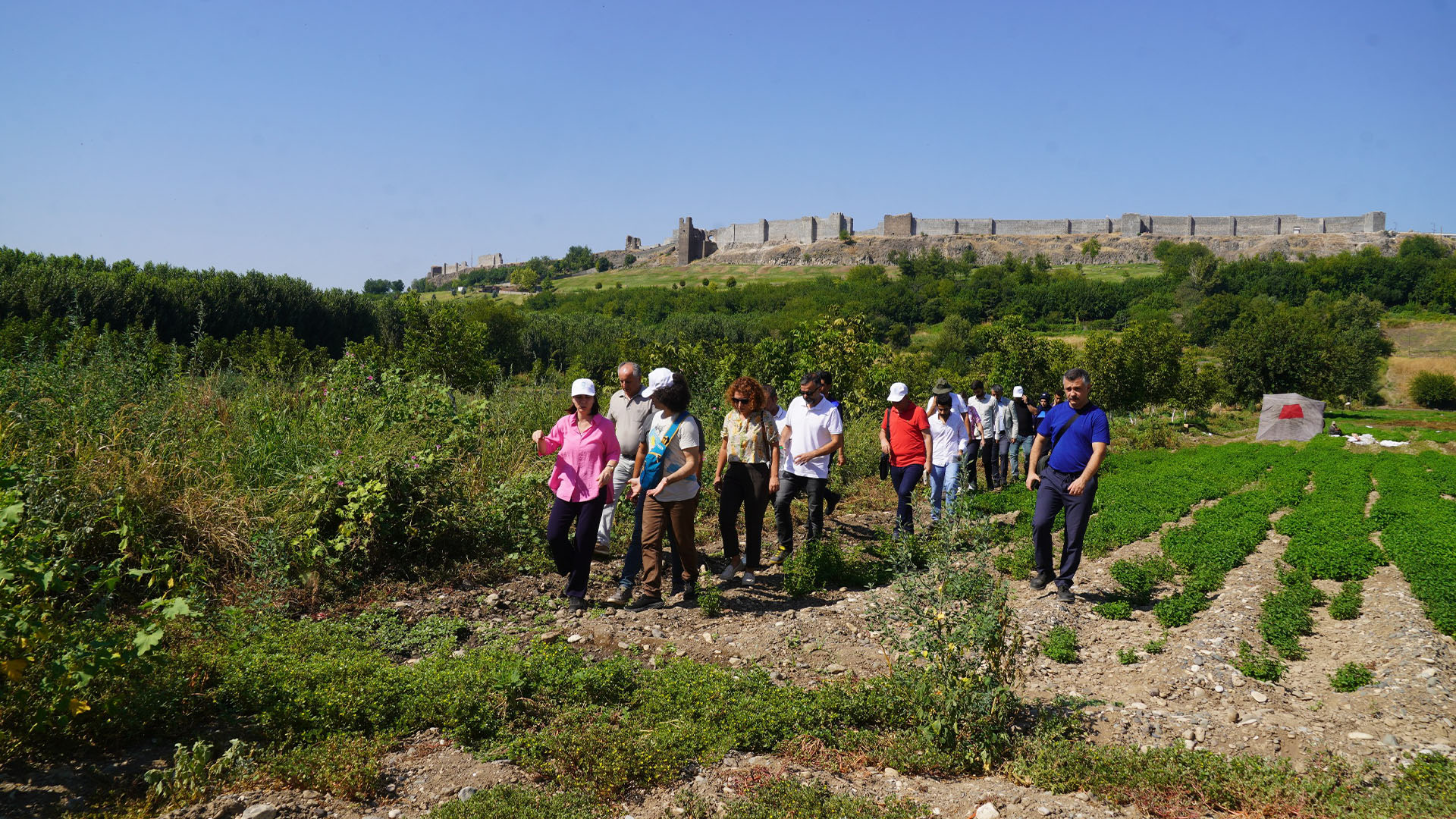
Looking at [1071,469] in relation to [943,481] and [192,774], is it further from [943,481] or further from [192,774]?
[192,774]

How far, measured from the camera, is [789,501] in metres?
7.30

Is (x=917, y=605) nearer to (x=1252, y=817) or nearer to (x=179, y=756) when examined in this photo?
(x=1252, y=817)

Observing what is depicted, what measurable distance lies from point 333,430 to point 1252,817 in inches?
280

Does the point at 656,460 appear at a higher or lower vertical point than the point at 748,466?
higher

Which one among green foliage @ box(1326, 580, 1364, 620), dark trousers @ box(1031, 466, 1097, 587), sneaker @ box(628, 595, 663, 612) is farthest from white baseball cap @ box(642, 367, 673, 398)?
green foliage @ box(1326, 580, 1364, 620)

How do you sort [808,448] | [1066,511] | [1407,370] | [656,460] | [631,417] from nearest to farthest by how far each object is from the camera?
[656,460], [1066,511], [631,417], [808,448], [1407,370]

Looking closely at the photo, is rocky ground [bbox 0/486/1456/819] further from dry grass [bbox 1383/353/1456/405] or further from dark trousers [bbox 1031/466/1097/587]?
dry grass [bbox 1383/353/1456/405]

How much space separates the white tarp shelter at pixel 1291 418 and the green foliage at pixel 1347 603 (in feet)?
99.5

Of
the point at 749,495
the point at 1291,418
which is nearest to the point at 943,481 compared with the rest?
the point at 749,495

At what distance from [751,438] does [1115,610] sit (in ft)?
10.1

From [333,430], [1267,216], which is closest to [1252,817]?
[333,430]

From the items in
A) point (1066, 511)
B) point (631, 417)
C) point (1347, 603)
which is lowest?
point (1347, 603)

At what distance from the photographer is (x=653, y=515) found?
6027 millimetres

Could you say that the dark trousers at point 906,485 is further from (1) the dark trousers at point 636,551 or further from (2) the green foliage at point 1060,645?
(1) the dark trousers at point 636,551
